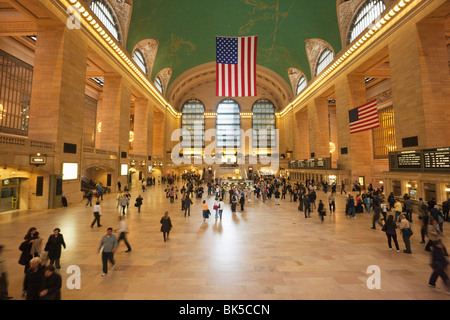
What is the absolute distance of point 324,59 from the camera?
25.9 metres

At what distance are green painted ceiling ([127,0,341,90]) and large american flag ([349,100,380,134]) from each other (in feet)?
31.0

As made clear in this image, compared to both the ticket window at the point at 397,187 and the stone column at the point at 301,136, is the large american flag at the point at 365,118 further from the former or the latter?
the stone column at the point at 301,136

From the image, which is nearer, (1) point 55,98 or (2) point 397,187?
(1) point 55,98

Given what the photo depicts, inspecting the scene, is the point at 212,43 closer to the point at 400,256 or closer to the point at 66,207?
the point at 66,207

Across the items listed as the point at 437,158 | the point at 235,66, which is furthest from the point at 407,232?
the point at 235,66

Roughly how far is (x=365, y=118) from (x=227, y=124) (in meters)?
31.1

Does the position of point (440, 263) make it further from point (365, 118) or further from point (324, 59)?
point (324, 59)

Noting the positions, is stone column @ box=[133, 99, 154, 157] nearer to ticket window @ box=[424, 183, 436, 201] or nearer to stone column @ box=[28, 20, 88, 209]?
stone column @ box=[28, 20, 88, 209]

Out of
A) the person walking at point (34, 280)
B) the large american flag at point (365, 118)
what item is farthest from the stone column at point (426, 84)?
the person walking at point (34, 280)

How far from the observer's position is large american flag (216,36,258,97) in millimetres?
15430
